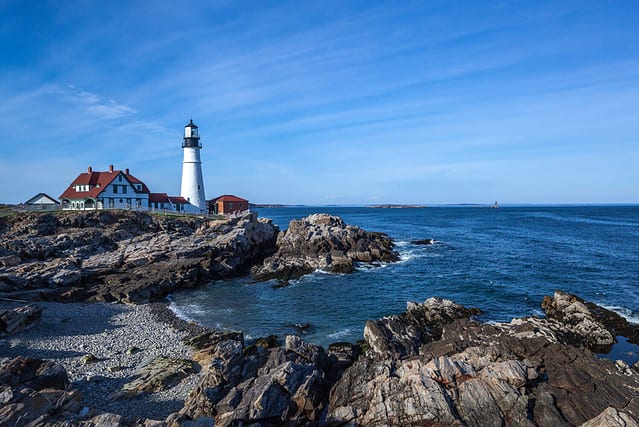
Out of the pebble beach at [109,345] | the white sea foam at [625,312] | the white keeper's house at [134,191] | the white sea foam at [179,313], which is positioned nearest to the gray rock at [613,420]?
the pebble beach at [109,345]

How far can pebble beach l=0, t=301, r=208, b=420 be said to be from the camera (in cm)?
1535

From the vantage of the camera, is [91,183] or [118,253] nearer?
[118,253]

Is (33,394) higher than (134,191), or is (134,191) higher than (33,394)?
(134,191)

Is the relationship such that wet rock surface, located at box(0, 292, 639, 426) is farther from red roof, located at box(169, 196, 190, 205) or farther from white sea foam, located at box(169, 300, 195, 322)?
red roof, located at box(169, 196, 190, 205)

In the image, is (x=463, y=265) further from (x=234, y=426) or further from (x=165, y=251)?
(x=234, y=426)

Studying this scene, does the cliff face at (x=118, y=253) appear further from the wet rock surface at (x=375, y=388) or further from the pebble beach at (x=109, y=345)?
the wet rock surface at (x=375, y=388)

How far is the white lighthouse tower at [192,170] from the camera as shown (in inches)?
2547

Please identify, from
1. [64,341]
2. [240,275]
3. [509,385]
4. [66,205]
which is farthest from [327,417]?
[66,205]

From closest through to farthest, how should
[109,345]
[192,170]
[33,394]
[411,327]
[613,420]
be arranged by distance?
[613,420]
[33,394]
[109,345]
[411,327]
[192,170]

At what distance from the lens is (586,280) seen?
36.2m

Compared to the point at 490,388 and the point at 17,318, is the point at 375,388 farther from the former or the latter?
the point at 17,318

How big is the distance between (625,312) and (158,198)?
212 feet

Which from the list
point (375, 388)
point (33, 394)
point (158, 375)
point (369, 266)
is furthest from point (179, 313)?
point (369, 266)

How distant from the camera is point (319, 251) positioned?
47.4m
